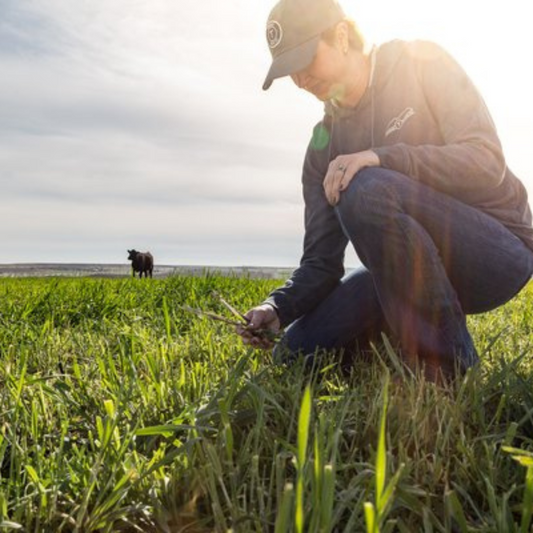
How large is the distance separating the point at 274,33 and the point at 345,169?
686mm

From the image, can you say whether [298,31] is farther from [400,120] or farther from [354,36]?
[400,120]

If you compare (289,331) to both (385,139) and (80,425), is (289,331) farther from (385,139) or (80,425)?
(80,425)

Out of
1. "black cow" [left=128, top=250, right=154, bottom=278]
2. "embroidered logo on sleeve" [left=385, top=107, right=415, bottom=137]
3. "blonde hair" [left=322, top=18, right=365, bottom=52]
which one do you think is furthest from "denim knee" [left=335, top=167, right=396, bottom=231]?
"black cow" [left=128, top=250, right=154, bottom=278]

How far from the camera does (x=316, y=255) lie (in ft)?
10.9

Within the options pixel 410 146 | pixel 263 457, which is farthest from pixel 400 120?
pixel 263 457

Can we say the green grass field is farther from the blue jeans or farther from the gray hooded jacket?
the gray hooded jacket

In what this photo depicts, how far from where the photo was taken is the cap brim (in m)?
2.70

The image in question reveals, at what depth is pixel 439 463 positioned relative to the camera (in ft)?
5.42

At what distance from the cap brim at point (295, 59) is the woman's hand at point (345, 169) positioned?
395mm

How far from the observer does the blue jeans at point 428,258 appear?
2635 mm

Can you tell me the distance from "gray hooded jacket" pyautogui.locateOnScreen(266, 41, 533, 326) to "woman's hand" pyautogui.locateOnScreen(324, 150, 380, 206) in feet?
0.15

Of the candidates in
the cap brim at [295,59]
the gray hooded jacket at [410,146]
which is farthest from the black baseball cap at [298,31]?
the gray hooded jacket at [410,146]

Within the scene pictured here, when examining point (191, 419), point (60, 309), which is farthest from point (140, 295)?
point (191, 419)

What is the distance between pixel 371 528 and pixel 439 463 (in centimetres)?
71
